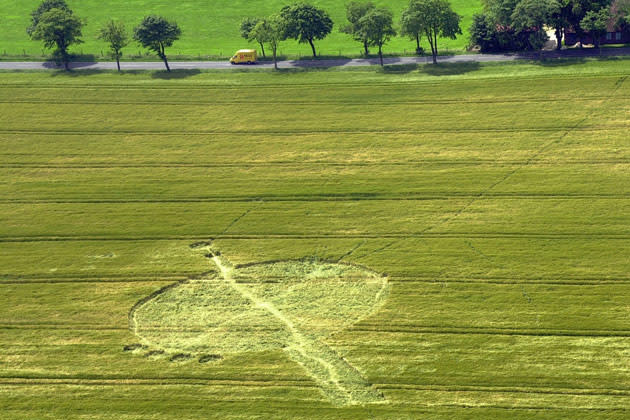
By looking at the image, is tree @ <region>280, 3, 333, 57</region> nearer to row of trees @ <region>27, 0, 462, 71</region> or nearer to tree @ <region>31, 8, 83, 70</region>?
row of trees @ <region>27, 0, 462, 71</region>

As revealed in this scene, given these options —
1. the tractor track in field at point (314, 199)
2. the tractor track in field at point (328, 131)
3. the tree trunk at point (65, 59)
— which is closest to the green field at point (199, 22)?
the tree trunk at point (65, 59)

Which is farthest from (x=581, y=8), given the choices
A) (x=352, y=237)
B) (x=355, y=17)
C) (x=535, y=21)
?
(x=352, y=237)

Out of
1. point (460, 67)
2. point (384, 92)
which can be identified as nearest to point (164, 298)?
point (384, 92)

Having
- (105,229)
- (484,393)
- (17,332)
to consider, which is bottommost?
(484,393)

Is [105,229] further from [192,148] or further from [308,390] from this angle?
[308,390]

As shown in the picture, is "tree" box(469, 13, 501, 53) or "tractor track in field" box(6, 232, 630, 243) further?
"tree" box(469, 13, 501, 53)

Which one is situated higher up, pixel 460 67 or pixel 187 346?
pixel 460 67

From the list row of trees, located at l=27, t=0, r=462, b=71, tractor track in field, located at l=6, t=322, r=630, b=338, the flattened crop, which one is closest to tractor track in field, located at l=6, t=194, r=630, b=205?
the flattened crop

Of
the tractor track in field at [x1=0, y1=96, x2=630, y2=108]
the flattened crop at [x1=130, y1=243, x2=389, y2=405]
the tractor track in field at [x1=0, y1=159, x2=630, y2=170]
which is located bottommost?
the flattened crop at [x1=130, y1=243, x2=389, y2=405]
